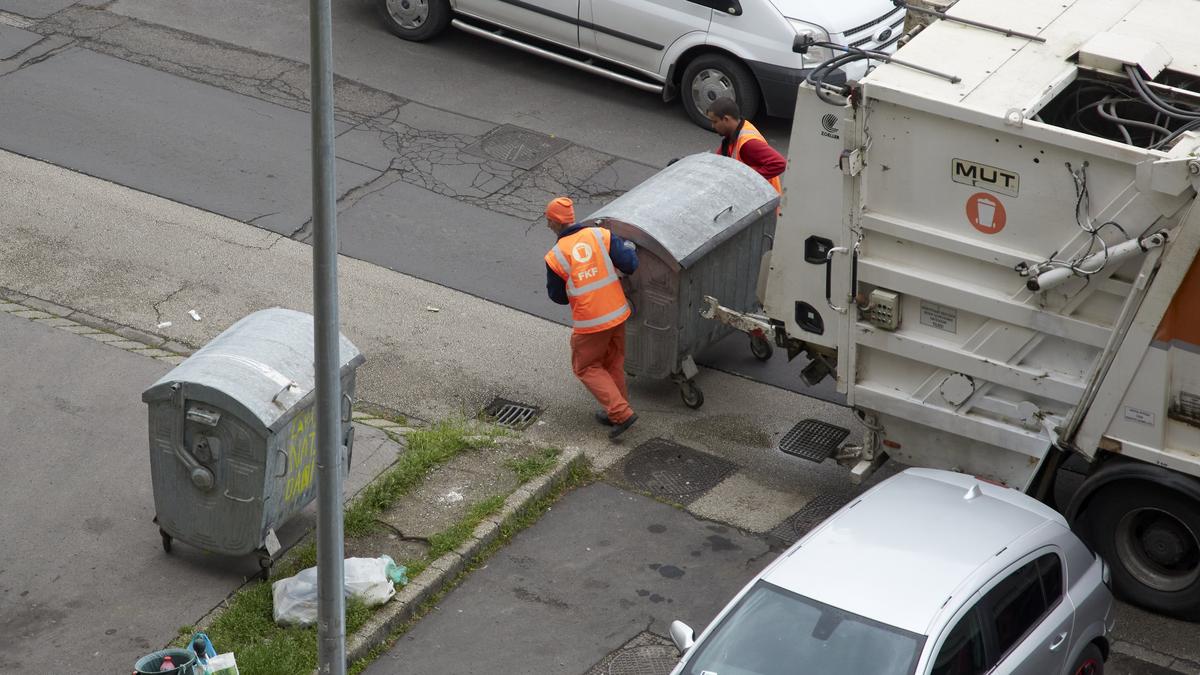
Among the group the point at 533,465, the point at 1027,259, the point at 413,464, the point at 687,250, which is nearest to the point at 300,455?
the point at 413,464

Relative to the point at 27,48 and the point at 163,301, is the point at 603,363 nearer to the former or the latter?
the point at 163,301

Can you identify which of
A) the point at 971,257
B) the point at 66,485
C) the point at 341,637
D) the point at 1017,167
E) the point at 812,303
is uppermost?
the point at 1017,167

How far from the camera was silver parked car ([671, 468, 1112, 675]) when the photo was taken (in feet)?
20.9

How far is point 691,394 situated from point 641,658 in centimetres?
257

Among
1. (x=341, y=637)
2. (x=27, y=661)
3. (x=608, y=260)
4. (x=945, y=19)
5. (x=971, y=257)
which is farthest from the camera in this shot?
(x=608, y=260)

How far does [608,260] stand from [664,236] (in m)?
0.42

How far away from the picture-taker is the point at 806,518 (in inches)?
357

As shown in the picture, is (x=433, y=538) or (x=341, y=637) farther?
(x=433, y=538)

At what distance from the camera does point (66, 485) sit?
8.94 meters

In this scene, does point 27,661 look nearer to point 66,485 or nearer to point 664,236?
point 66,485

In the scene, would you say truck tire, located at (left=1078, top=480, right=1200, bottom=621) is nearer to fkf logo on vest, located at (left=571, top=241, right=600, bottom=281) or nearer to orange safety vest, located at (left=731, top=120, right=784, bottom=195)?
fkf logo on vest, located at (left=571, top=241, right=600, bottom=281)

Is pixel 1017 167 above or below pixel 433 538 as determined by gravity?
above

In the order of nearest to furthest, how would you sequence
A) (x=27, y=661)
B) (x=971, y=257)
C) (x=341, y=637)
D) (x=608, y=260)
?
(x=341, y=637)
(x=27, y=661)
(x=971, y=257)
(x=608, y=260)

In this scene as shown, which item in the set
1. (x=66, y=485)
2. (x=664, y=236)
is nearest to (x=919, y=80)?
(x=664, y=236)
